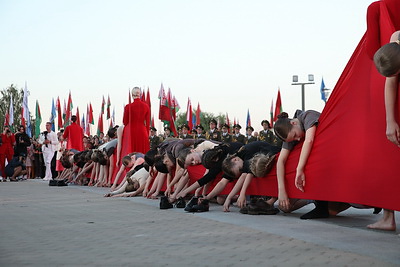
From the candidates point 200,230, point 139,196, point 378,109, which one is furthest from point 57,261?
point 139,196

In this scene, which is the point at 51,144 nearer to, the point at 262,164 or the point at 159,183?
the point at 159,183

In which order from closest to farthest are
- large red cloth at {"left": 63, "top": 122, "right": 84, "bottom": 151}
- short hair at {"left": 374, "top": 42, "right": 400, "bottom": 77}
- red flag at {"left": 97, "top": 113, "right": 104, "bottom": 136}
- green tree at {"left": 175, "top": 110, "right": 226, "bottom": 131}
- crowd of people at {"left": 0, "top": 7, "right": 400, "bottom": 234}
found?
short hair at {"left": 374, "top": 42, "right": 400, "bottom": 77}
crowd of people at {"left": 0, "top": 7, "right": 400, "bottom": 234}
large red cloth at {"left": 63, "top": 122, "right": 84, "bottom": 151}
red flag at {"left": 97, "top": 113, "right": 104, "bottom": 136}
green tree at {"left": 175, "top": 110, "right": 226, "bottom": 131}

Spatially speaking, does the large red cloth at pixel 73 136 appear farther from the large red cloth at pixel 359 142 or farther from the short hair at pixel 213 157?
the large red cloth at pixel 359 142

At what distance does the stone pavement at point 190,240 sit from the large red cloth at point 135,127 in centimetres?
638

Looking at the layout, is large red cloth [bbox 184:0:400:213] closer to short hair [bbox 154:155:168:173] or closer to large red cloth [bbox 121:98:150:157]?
short hair [bbox 154:155:168:173]

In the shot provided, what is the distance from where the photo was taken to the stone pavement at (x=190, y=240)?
3.90m

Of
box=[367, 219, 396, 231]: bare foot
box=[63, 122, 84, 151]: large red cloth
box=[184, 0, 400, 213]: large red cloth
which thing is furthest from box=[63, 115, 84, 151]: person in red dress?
box=[367, 219, 396, 231]: bare foot

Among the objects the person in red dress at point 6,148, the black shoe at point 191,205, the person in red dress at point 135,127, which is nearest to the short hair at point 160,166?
the black shoe at point 191,205

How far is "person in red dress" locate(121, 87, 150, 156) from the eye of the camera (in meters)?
14.0

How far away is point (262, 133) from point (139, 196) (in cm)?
981

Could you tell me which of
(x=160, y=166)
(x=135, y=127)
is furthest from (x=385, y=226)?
(x=135, y=127)

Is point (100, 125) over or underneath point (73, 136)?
over

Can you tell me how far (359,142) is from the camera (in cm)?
546

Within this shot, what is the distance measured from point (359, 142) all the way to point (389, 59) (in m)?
1.53
